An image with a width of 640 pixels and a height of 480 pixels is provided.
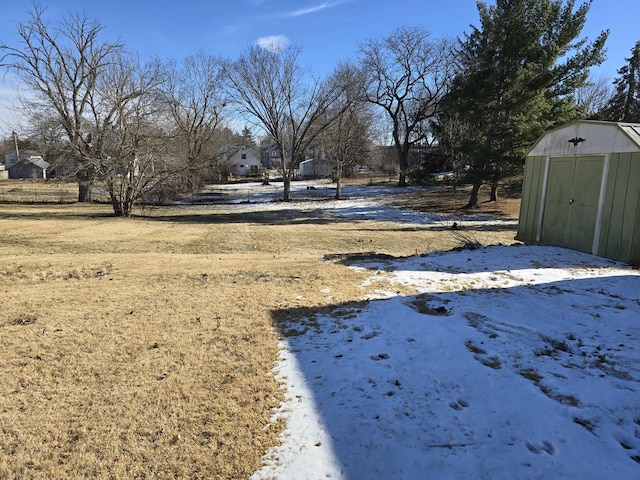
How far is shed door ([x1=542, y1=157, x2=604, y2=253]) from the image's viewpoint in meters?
8.48

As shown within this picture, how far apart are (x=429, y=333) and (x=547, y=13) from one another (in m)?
21.2

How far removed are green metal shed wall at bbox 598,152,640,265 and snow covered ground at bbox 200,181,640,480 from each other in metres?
2.04

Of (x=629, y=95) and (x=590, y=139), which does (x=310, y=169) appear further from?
(x=590, y=139)

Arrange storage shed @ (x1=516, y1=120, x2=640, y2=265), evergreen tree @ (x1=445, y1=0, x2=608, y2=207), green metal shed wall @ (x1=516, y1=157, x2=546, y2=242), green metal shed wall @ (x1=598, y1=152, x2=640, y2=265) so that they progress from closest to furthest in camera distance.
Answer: green metal shed wall @ (x1=598, y1=152, x2=640, y2=265), storage shed @ (x1=516, y1=120, x2=640, y2=265), green metal shed wall @ (x1=516, y1=157, x2=546, y2=242), evergreen tree @ (x1=445, y1=0, x2=608, y2=207)

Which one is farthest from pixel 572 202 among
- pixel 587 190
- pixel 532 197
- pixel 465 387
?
pixel 465 387

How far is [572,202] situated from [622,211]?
1384 mm

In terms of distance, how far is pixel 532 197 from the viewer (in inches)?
417

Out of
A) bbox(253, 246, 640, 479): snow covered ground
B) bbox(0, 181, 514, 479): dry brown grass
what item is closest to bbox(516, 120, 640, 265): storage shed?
bbox(253, 246, 640, 479): snow covered ground

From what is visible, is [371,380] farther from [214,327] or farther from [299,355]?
[214,327]

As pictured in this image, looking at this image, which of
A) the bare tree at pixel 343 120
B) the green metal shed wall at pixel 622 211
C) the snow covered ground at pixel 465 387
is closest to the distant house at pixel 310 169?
the bare tree at pixel 343 120

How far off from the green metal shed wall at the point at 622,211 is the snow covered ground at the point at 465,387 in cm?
204

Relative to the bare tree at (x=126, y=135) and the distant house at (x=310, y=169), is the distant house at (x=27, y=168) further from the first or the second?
the bare tree at (x=126, y=135)

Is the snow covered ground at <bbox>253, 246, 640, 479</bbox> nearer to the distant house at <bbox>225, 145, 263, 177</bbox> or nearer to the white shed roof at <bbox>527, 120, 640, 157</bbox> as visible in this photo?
the white shed roof at <bbox>527, 120, 640, 157</bbox>

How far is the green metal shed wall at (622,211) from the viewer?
744 centimetres
